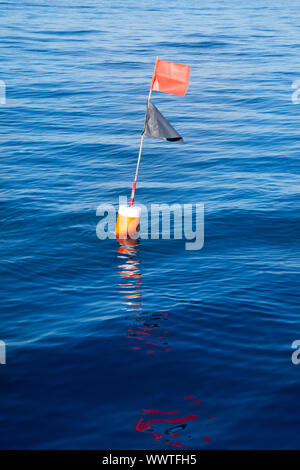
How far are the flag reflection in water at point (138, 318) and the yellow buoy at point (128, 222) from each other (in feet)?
2.18

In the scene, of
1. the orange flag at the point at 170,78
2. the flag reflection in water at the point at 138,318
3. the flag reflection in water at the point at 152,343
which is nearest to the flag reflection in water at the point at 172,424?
the flag reflection in water at the point at 152,343

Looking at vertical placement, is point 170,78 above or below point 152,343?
above

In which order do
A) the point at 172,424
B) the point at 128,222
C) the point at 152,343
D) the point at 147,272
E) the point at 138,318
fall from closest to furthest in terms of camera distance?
1. the point at 172,424
2. the point at 152,343
3. the point at 138,318
4. the point at 147,272
5. the point at 128,222

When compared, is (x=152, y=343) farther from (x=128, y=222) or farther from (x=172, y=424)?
(x=128, y=222)

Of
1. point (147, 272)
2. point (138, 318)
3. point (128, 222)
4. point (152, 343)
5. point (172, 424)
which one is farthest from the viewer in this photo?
point (128, 222)

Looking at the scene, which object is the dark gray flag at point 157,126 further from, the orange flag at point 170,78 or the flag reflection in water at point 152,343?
the flag reflection in water at point 152,343

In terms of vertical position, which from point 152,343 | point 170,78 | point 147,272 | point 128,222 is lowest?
point 152,343

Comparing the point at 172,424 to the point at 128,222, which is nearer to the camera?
the point at 172,424

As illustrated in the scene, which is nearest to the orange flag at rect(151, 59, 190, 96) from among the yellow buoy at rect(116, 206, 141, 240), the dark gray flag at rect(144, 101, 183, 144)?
the dark gray flag at rect(144, 101, 183, 144)

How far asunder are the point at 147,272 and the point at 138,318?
1719mm

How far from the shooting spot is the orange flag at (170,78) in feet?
34.2

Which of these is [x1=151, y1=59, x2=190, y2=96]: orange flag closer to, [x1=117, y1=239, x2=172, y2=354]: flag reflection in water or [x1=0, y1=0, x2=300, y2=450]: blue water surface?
[x1=0, y1=0, x2=300, y2=450]: blue water surface

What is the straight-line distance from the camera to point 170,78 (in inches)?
415

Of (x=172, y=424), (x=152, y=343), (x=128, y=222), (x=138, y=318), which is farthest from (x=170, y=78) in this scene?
(x=172, y=424)
